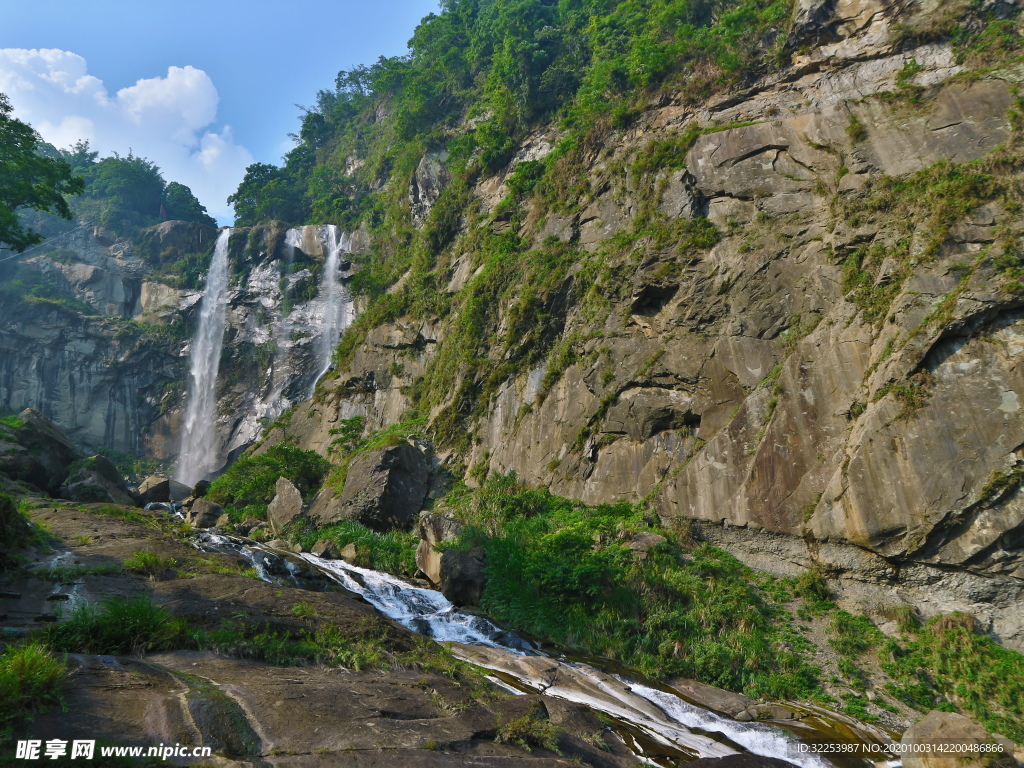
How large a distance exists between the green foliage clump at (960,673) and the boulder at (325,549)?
49.5 feet

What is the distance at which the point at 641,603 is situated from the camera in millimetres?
12648

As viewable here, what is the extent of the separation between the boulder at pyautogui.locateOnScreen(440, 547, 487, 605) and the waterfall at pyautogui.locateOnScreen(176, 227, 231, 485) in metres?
30.1

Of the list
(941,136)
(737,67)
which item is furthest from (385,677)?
(737,67)

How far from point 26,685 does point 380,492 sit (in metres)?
15.4

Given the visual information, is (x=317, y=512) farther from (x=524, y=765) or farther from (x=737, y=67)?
(x=737, y=67)

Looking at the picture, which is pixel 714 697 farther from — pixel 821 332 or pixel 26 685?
pixel 26 685

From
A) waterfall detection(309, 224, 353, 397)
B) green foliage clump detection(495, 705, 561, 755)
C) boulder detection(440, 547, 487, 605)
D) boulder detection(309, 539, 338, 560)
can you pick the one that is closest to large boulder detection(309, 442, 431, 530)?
boulder detection(309, 539, 338, 560)

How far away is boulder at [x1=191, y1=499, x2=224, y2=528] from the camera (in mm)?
22208

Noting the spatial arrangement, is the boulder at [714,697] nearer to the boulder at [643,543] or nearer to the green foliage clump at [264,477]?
the boulder at [643,543]

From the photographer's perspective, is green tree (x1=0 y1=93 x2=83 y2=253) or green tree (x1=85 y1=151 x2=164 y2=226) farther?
green tree (x1=85 y1=151 x2=164 y2=226)

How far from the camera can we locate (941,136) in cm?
1534

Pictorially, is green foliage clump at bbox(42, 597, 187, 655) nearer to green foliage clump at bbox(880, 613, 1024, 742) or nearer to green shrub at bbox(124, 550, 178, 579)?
green shrub at bbox(124, 550, 178, 579)

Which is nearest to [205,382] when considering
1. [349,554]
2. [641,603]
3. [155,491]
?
[155,491]

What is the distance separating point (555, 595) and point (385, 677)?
6475 millimetres
